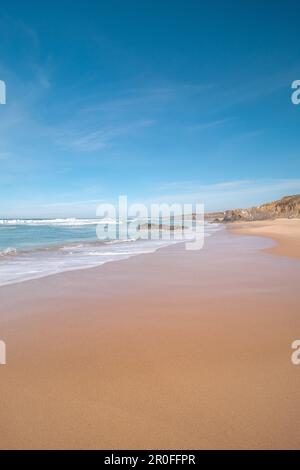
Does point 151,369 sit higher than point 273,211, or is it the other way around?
point 273,211

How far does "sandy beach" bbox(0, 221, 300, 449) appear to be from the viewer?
1.87 metres

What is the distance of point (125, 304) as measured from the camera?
178 inches

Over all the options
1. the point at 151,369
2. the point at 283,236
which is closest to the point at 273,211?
the point at 283,236

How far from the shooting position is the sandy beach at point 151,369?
6.14 feet

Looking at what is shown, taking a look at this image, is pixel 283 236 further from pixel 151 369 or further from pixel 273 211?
pixel 273 211

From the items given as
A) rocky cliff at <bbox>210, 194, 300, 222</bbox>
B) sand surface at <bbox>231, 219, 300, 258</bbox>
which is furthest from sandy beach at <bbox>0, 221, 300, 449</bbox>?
rocky cliff at <bbox>210, 194, 300, 222</bbox>

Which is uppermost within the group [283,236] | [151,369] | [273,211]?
[273,211]

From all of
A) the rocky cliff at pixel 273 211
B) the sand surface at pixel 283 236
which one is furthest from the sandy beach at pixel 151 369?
the rocky cliff at pixel 273 211

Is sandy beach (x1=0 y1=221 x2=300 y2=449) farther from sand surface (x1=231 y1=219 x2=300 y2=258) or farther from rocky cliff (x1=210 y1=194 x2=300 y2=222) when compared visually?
rocky cliff (x1=210 y1=194 x2=300 y2=222)

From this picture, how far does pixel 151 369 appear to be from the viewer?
2.61 metres

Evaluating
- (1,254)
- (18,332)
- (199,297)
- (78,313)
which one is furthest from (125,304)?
(1,254)

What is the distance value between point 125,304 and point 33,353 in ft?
A: 5.87

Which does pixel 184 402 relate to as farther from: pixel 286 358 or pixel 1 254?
pixel 1 254

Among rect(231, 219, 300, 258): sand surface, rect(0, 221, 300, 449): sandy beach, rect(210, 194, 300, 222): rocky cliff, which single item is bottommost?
rect(0, 221, 300, 449): sandy beach
